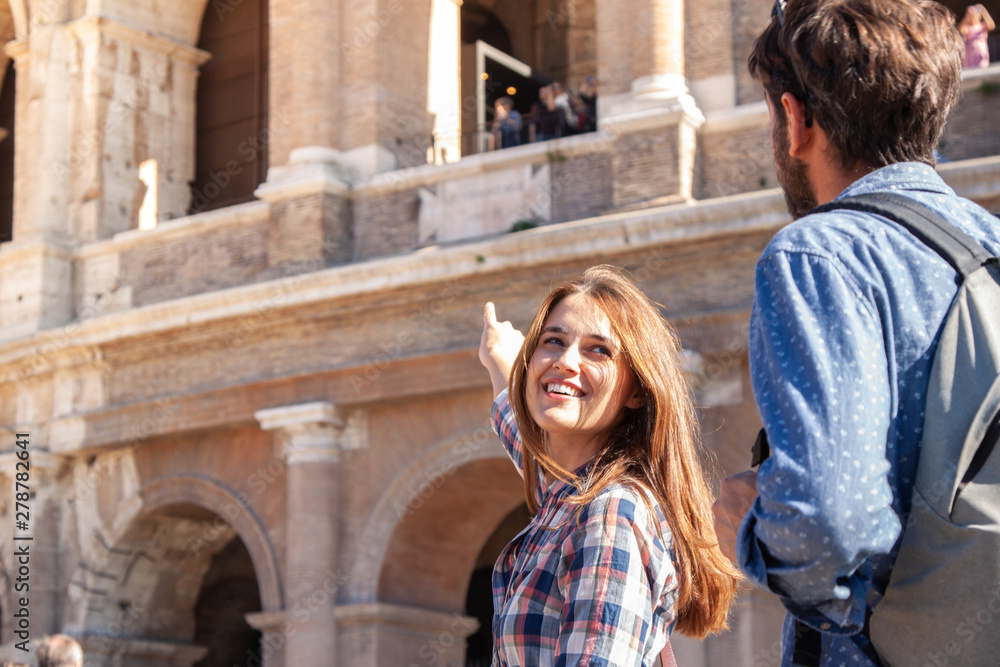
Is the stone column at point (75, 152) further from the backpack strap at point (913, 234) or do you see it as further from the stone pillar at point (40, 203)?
the backpack strap at point (913, 234)

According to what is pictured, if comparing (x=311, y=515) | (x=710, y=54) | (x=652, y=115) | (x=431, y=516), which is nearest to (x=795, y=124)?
(x=652, y=115)

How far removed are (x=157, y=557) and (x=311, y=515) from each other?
246cm

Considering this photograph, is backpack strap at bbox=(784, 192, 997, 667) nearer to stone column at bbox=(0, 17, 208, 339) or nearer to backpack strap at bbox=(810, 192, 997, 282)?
backpack strap at bbox=(810, 192, 997, 282)

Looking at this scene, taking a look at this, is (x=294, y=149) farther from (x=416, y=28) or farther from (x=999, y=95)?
(x=999, y=95)

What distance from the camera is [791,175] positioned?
171 centimetres

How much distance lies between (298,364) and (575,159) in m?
2.55

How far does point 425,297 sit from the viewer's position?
405 inches

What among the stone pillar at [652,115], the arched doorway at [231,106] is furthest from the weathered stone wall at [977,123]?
the arched doorway at [231,106]

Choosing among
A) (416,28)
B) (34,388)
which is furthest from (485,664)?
(416,28)

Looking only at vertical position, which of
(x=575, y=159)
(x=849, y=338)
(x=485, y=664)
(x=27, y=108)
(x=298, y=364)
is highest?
(x=27, y=108)

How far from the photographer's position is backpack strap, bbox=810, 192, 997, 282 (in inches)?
58.6

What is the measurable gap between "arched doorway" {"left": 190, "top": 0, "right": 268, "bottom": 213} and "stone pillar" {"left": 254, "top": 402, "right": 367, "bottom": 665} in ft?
10.7

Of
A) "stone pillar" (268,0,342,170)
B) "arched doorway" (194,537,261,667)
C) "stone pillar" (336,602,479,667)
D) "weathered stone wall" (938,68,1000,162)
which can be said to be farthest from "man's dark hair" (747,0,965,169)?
"arched doorway" (194,537,261,667)

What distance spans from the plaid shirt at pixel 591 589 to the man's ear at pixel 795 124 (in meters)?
0.53
